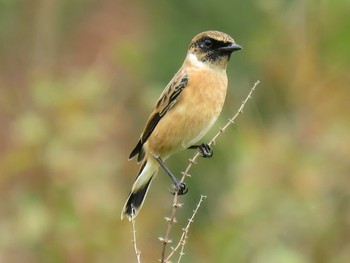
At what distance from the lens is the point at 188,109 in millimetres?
6152

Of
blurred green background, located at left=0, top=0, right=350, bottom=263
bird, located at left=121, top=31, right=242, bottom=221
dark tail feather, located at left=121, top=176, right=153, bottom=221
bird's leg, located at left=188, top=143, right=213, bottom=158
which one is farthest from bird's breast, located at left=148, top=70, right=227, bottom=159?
blurred green background, located at left=0, top=0, right=350, bottom=263

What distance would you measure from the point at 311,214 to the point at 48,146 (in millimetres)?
1816

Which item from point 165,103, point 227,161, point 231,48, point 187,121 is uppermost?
point 231,48

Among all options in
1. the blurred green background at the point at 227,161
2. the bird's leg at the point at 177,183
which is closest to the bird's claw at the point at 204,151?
the bird's leg at the point at 177,183

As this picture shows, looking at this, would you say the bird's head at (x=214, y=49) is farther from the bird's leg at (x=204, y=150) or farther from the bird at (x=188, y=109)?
the bird's leg at (x=204, y=150)

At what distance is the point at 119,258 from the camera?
7.79 meters

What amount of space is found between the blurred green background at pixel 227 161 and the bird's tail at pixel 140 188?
918 millimetres

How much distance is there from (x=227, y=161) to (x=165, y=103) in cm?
208

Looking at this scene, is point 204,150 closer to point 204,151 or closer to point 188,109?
point 204,151

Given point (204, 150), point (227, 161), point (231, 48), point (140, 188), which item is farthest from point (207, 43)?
point (227, 161)

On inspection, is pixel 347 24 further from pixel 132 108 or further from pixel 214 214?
pixel 132 108

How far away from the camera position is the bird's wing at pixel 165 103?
A: 6.28 m

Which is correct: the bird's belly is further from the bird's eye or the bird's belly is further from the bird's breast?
the bird's eye

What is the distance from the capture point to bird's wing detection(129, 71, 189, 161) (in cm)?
628
